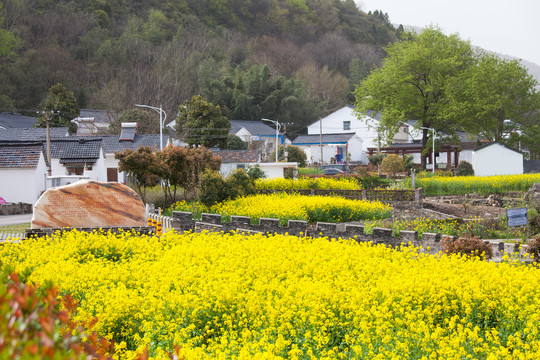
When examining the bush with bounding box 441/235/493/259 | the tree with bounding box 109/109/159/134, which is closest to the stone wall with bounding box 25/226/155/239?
the bush with bounding box 441/235/493/259

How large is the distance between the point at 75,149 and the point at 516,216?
31862mm

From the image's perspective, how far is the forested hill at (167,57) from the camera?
220 feet

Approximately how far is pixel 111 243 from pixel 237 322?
6508mm

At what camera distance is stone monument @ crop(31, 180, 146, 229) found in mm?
16672

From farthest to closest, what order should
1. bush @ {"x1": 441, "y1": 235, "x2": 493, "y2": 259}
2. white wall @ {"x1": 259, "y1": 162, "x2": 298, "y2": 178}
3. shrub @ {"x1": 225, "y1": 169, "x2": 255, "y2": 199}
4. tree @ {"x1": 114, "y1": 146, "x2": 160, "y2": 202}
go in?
1. white wall @ {"x1": 259, "y1": 162, "x2": 298, "y2": 178}
2. tree @ {"x1": 114, "y1": 146, "x2": 160, "y2": 202}
3. shrub @ {"x1": 225, "y1": 169, "x2": 255, "y2": 199}
4. bush @ {"x1": 441, "y1": 235, "x2": 493, "y2": 259}

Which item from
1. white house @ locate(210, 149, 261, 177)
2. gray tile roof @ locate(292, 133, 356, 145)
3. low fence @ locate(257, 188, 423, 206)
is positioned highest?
gray tile roof @ locate(292, 133, 356, 145)

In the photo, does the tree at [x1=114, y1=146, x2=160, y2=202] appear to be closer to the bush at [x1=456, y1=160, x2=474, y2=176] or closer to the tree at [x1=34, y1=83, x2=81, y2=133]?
the bush at [x1=456, y1=160, x2=474, y2=176]

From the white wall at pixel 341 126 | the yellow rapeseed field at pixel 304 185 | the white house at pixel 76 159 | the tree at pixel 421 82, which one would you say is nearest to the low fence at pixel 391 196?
the yellow rapeseed field at pixel 304 185

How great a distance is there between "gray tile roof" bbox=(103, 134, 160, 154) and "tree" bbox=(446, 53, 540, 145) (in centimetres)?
2300

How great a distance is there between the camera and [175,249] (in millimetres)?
12234

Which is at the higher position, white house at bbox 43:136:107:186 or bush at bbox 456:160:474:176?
white house at bbox 43:136:107:186

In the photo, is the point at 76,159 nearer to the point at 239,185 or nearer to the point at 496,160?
the point at 239,185

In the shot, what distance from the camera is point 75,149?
39.5m

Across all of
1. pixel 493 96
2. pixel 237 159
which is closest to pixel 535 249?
pixel 237 159
